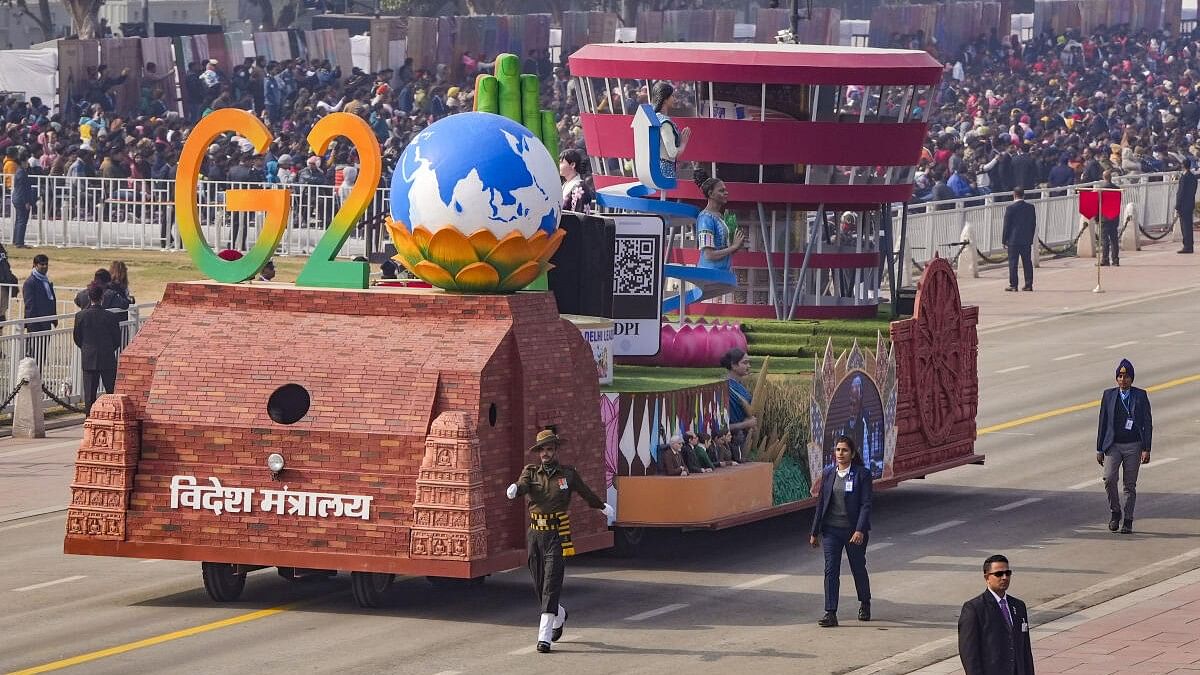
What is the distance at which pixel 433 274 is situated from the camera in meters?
18.1

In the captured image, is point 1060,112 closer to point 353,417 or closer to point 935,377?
point 935,377

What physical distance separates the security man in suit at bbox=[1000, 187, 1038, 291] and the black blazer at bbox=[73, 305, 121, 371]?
17.5 m

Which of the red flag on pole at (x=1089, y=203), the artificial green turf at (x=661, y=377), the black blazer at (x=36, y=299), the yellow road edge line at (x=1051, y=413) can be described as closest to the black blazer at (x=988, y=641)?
the artificial green turf at (x=661, y=377)

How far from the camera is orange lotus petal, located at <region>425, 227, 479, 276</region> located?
58.6 feet

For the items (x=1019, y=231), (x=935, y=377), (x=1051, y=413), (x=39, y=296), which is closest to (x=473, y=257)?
(x=935, y=377)

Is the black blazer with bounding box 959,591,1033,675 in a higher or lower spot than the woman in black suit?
higher

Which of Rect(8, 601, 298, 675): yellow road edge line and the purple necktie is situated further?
Rect(8, 601, 298, 675): yellow road edge line

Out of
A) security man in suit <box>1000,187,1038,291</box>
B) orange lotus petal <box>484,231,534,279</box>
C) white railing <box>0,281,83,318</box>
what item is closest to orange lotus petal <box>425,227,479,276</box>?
orange lotus petal <box>484,231,534,279</box>

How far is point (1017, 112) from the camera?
56.9 metres

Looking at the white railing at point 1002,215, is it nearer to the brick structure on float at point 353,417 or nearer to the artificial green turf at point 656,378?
the artificial green turf at point 656,378

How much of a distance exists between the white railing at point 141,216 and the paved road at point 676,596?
1480 cm

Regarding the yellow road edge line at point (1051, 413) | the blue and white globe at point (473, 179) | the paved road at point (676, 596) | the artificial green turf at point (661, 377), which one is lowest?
the yellow road edge line at point (1051, 413)

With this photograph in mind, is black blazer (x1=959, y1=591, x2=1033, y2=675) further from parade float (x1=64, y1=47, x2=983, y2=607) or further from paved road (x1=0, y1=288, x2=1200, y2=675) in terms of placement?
parade float (x1=64, y1=47, x2=983, y2=607)

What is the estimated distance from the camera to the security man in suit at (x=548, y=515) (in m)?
16.9
